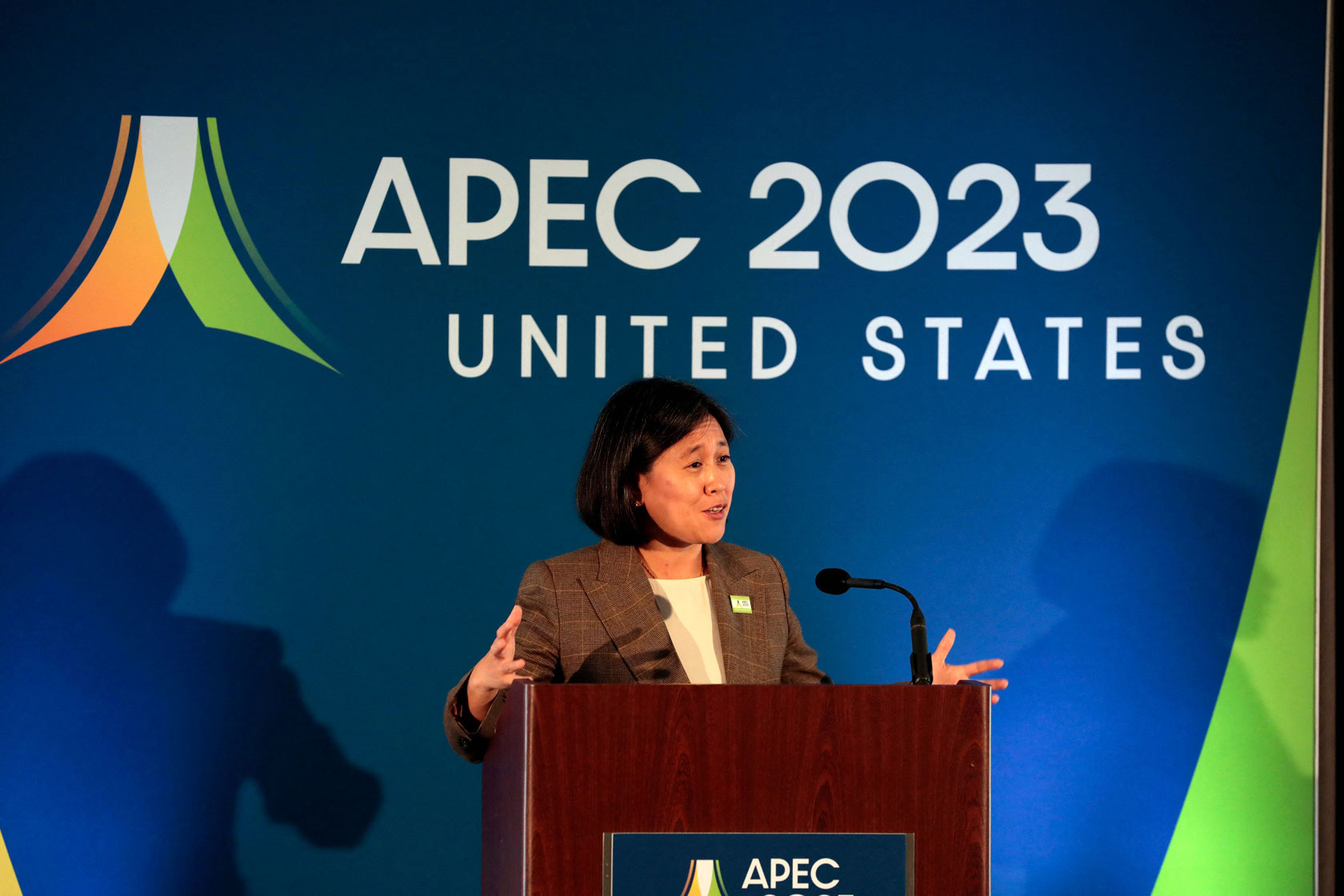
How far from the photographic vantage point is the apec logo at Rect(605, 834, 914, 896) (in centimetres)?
150

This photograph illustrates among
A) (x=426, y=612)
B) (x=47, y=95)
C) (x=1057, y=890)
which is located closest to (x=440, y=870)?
(x=426, y=612)

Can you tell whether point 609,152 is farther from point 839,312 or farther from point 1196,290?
point 1196,290

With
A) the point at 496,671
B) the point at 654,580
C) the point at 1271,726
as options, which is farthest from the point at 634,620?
the point at 1271,726

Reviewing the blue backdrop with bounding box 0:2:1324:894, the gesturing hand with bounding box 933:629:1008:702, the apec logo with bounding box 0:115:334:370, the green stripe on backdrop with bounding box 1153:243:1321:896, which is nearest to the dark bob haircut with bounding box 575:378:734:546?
the gesturing hand with bounding box 933:629:1008:702

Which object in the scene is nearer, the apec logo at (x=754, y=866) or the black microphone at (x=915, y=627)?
the apec logo at (x=754, y=866)

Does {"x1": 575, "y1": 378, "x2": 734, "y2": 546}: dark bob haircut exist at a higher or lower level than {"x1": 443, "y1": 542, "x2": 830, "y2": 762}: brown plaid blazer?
higher

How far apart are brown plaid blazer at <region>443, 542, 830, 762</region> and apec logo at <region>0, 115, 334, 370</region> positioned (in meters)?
1.63

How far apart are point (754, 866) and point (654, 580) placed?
0.83 m

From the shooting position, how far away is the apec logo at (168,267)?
3457 mm

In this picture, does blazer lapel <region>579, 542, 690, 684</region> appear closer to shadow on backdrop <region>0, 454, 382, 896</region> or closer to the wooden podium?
the wooden podium

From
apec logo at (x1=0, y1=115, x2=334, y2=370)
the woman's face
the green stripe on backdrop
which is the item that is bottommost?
the green stripe on backdrop

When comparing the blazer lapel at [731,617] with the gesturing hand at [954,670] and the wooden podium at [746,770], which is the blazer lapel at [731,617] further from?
the wooden podium at [746,770]

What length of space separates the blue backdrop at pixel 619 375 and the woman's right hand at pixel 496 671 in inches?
63.1

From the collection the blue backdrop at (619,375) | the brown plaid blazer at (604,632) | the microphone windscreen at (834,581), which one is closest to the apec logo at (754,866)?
the microphone windscreen at (834,581)
